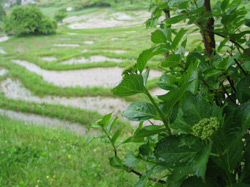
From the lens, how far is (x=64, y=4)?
128 feet

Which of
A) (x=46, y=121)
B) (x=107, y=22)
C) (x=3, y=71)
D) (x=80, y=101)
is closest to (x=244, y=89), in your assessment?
(x=46, y=121)

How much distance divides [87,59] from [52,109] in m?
4.19

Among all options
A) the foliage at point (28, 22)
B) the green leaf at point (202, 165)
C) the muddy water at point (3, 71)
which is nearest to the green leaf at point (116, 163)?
the green leaf at point (202, 165)

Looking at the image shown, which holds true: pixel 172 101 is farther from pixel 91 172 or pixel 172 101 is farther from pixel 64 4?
pixel 64 4

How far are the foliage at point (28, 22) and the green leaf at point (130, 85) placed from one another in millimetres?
18427

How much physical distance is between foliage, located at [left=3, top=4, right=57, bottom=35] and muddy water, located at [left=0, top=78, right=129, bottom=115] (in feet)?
39.3

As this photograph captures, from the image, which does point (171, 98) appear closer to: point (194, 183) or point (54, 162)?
point (194, 183)

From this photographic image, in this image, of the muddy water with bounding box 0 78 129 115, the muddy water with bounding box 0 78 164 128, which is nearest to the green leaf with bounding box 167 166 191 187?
the muddy water with bounding box 0 78 164 128

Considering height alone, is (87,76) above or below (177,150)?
below

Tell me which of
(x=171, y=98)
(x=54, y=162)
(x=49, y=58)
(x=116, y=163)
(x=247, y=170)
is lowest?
(x=49, y=58)

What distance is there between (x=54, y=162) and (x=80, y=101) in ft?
11.1

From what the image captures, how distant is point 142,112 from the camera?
36cm

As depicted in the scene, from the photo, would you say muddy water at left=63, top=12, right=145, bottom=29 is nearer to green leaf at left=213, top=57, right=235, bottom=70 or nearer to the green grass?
the green grass

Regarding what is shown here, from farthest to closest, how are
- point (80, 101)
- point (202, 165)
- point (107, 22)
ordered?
point (107, 22), point (80, 101), point (202, 165)
